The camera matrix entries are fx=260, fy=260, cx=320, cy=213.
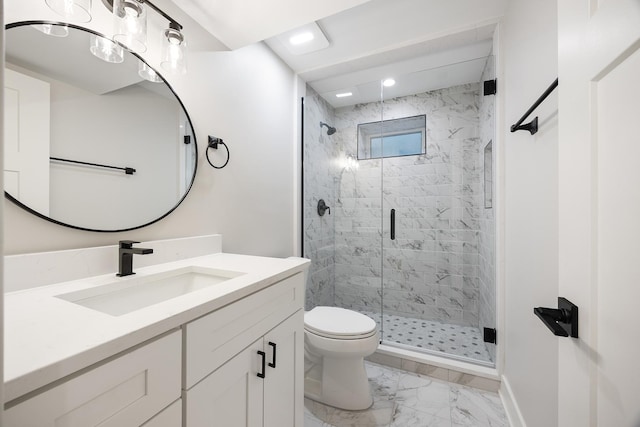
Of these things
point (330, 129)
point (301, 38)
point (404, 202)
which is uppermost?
point (301, 38)

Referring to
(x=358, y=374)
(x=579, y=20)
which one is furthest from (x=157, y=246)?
(x=579, y=20)

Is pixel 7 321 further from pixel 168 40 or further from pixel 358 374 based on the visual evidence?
pixel 358 374

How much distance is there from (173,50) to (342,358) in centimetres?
179

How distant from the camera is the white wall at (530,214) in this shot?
0.98 meters

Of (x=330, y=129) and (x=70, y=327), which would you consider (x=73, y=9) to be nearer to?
(x=70, y=327)

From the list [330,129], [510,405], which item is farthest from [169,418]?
[330,129]

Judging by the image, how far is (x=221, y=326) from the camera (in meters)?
0.72

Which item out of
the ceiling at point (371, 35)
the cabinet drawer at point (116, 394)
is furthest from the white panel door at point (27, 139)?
the ceiling at point (371, 35)

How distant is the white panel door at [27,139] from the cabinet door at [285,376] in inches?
34.8

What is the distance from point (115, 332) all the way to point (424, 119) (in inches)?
111

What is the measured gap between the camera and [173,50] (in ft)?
3.71

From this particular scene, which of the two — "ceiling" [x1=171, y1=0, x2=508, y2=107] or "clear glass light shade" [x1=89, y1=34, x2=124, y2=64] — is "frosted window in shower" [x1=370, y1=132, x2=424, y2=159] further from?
"clear glass light shade" [x1=89, y1=34, x2=124, y2=64]

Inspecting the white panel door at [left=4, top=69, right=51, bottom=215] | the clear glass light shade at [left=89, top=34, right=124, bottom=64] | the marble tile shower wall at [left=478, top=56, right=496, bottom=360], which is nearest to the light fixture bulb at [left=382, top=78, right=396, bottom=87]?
the marble tile shower wall at [left=478, top=56, right=496, bottom=360]

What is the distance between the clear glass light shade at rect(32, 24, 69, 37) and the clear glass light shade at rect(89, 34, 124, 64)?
0.24 ft
